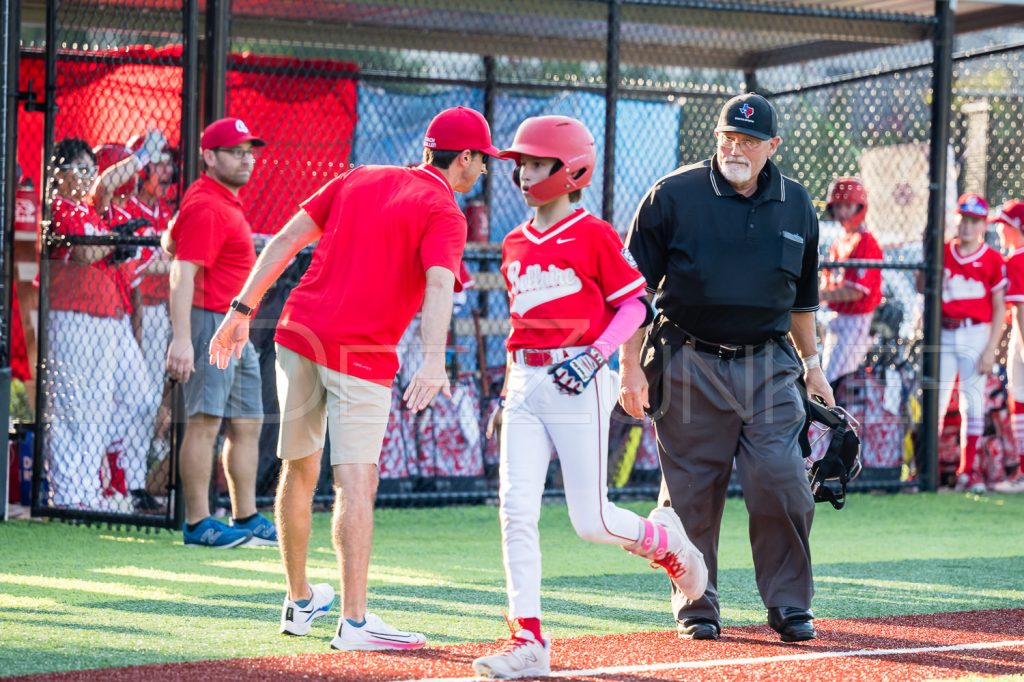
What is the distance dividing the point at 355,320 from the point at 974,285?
7350 millimetres

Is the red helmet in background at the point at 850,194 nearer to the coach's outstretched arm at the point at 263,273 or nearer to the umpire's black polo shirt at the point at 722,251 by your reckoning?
the umpire's black polo shirt at the point at 722,251

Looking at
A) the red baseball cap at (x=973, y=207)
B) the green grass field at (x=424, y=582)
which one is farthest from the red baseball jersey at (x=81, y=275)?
the red baseball cap at (x=973, y=207)

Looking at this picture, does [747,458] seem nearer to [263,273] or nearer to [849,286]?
[263,273]

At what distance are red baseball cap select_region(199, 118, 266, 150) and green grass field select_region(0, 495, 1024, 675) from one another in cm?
223

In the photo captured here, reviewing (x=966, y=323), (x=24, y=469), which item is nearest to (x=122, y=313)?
(x=24, y=469)

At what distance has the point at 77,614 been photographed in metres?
5.93

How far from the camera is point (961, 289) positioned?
1141 centimetres

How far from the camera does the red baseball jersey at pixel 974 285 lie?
37.3 feet

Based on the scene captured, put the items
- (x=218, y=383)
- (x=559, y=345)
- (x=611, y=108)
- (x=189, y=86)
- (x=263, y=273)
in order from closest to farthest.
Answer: (x=559, y=345), (x=263, y=273), (x=218, y=383), (x=189, y=86), (x=611, y=108)

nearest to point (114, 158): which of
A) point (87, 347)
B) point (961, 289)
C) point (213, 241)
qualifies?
point (87, 347)

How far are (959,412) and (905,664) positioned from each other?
268 inches

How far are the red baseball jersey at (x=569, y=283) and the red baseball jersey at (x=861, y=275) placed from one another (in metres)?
6.26

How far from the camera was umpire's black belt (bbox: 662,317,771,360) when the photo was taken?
18.8 feet

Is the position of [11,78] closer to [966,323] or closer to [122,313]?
[122,313]
